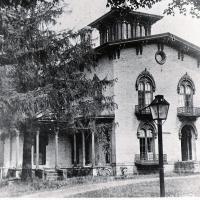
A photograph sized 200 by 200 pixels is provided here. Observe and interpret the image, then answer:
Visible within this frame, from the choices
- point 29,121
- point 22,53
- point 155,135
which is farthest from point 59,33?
point 155,135

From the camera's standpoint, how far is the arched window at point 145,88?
981 inches

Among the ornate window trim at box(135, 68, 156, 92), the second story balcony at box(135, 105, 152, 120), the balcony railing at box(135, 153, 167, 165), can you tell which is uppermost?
the ornate window trim at box(135, 68, 156, 92)

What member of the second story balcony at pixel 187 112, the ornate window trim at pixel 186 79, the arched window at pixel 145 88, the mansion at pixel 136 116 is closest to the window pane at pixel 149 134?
the mansion at pixel 136 116

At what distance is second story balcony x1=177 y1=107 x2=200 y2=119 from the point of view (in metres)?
25.5

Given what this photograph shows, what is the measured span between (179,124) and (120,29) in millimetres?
7034

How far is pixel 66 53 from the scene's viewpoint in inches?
704

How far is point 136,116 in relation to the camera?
24.5 meters

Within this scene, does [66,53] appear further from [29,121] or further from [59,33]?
[29,121]

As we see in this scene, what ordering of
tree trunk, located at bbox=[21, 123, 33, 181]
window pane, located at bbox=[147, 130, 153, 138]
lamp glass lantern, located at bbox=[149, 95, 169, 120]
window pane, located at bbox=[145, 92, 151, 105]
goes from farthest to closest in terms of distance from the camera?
window pane, located at bbox=[145, 92, 151, 105] → window pane, located at bbox=[147, 130, 153, 138] → tree trunk, located at bbox=[21, 123, 33, 181] → lamp glass lantern, located at bbox=[149, 95, 169, 120]

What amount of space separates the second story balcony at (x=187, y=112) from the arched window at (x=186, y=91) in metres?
0.47

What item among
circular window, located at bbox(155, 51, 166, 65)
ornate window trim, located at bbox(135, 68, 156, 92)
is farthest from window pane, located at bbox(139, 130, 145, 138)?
circular window, located at bbox(155, 51, 166, 65)

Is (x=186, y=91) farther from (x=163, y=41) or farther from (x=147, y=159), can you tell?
(x=147, y=159)

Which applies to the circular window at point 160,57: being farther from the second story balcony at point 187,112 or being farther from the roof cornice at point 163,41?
the second story balcony at point 187,112

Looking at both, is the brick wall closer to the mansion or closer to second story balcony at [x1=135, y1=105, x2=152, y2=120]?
the mansion
